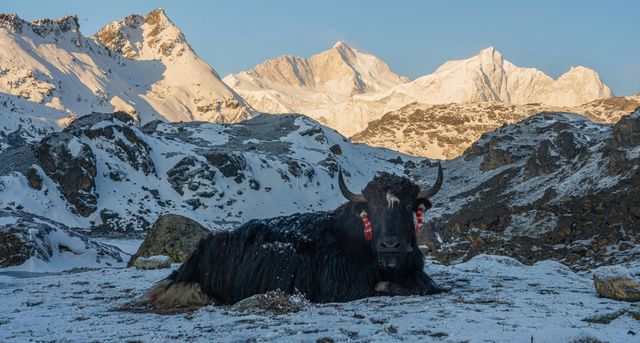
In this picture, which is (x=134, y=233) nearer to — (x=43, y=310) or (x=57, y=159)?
(x=57, y=159)

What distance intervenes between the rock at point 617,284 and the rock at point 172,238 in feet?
59.8

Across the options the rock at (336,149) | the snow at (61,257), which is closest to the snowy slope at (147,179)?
the rock at (336,149)

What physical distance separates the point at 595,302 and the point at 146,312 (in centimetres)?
757

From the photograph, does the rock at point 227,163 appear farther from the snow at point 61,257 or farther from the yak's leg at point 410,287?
the yak's leg at point 410,287

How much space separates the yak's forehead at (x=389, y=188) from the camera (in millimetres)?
11109

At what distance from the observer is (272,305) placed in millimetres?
9219

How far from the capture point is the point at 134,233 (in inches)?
2918

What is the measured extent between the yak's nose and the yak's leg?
1.00m

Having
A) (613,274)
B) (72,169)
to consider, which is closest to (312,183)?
(72,169)

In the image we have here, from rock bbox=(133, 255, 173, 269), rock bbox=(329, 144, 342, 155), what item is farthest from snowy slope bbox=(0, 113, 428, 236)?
rock bbox=(133, 255, 173, 269)

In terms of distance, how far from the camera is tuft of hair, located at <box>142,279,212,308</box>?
11.3 m

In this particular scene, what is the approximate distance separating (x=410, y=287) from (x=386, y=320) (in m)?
3.10

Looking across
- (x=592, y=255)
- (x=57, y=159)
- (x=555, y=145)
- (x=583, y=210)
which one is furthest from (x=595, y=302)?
(x=555, y=145)

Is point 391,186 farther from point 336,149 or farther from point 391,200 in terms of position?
point 336,149
